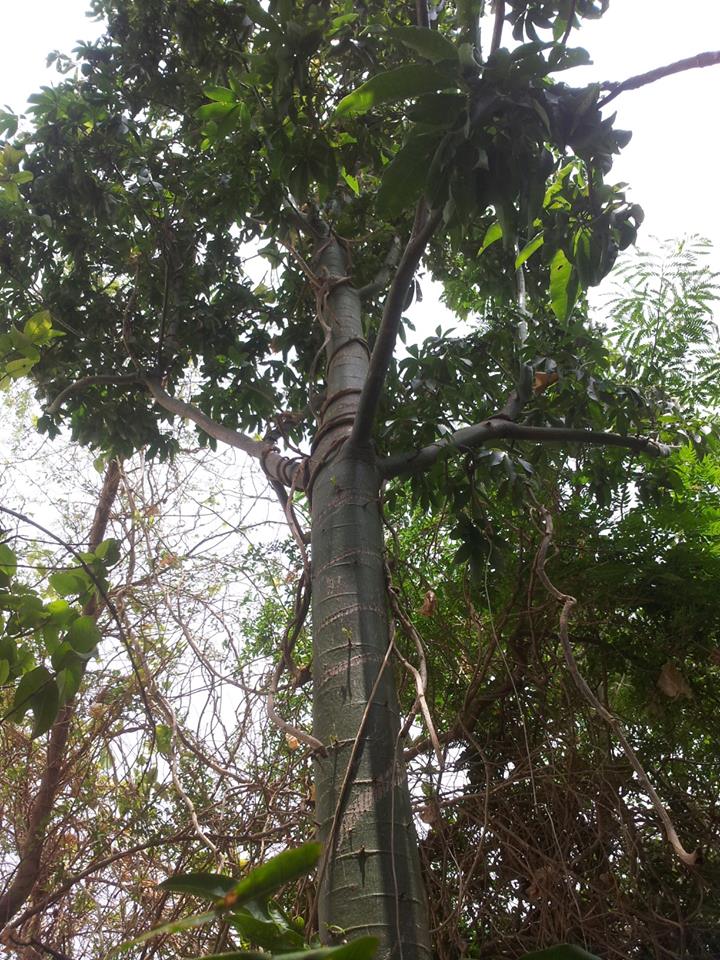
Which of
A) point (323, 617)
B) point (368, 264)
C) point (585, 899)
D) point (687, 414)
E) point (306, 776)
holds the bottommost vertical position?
point (585, 899)

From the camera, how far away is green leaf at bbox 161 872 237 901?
73cm

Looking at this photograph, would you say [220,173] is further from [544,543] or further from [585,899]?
[585,899]

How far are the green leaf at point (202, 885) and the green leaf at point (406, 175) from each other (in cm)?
114

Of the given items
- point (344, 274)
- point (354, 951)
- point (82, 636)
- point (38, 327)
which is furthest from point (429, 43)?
point (344, 274)

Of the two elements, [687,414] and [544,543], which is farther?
[687,414]

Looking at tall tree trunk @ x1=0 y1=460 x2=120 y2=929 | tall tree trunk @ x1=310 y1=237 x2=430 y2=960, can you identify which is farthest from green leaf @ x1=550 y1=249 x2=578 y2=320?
tall tree trunk @ x1=0 y1=460 x2=120 y2=929

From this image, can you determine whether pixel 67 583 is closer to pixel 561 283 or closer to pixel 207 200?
pixel 561 283

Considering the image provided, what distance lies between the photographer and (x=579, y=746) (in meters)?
2.39

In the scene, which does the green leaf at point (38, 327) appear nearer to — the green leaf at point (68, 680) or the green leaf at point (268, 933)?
the green leaf at point (68, 680)

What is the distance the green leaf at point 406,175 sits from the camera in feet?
4.51

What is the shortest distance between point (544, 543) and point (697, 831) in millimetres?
942

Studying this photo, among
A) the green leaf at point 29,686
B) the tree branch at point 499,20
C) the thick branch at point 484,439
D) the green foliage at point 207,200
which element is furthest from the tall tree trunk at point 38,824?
the tree branch at point 499,20

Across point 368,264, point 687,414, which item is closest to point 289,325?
point 368,264

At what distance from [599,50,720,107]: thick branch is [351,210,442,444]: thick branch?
0.39m
